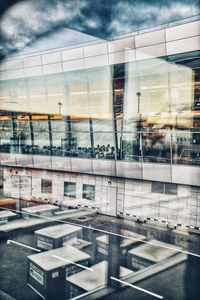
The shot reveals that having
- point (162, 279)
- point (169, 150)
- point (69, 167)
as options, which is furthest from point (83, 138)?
point (162, 279)

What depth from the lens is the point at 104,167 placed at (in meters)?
7.53

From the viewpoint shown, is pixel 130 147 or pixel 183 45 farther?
pixel 130 147

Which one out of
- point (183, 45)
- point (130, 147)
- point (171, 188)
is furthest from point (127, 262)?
point (183, 45)

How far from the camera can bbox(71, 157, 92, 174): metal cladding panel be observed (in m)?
7.86

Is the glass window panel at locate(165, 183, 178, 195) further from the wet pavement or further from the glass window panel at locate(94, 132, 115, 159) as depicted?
the glass window panel at locate(94, 132, 115, 159)

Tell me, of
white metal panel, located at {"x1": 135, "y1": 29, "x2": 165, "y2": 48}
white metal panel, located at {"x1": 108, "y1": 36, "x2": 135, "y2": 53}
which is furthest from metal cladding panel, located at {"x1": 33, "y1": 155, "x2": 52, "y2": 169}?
white metal panel, located at {"x1": 135, "y1": 29, "x2": 165, "y2": 48}

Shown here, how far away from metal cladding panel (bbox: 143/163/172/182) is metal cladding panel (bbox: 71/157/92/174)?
179 centimetres

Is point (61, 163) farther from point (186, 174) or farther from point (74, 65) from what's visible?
point (186, 174)

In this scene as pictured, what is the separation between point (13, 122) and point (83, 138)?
2.71 m

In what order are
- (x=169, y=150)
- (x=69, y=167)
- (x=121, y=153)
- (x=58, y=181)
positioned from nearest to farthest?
(x=169, y=150) → (x=121, y=153) → (x=69, y=167) → (x=58, y=181)

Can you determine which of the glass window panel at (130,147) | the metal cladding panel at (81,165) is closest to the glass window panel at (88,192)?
the metal cladding panel at (81,165)

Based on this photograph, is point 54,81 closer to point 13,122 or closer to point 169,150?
point 13,122

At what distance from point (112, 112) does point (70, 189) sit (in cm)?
309

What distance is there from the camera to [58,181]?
354 inches
